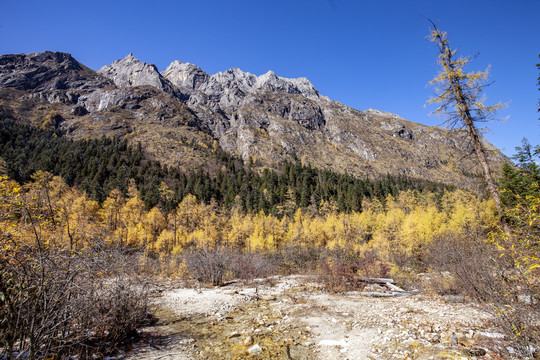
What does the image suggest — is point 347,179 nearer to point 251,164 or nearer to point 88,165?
point 251,164

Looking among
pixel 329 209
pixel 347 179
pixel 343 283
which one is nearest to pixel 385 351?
pixel 343 283

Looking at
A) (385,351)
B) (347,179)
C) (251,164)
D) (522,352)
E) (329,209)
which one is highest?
(251,164)

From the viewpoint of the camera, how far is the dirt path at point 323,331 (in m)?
5.73

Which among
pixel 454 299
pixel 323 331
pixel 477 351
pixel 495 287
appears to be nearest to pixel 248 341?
pixel 323 331

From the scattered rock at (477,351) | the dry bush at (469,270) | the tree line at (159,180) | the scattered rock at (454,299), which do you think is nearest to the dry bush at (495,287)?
the dry bush at (469,270)

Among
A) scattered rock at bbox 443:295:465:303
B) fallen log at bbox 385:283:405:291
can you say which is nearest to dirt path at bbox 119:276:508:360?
scattered rock at bbox 443:295:465:303

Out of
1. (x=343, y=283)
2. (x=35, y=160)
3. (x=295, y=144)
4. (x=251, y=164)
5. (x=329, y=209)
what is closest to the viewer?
(x=343, y=283)

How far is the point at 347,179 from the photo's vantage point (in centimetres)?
10400

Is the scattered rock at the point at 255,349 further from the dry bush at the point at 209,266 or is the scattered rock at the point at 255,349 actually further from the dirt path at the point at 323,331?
the dry bush at the point at 209,266

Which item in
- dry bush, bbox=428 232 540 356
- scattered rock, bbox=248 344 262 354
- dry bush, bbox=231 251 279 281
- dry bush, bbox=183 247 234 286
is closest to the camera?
dry bush, bbox=428 232 540 356

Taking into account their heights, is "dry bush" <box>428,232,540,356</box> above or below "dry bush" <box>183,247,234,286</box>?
above

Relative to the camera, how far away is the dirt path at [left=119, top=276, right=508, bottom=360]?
18.8ft

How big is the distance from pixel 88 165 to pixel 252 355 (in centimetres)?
10575

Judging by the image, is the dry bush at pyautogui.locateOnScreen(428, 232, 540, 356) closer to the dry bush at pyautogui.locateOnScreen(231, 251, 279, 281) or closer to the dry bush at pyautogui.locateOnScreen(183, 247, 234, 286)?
the dry bush at pyautogui.locateOnScreen(183, 247, 234, 286)
